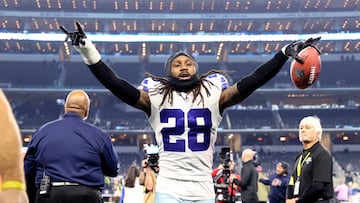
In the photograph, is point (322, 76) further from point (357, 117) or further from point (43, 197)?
point (43, 197)

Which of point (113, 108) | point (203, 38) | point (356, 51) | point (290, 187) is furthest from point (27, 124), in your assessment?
point (290, 187)

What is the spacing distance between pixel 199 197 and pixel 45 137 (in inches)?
57.1

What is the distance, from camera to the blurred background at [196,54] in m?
39.9

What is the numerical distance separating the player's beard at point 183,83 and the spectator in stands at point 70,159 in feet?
3.23

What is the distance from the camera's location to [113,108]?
4241cm

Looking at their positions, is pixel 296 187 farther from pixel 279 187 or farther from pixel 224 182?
pixel 279 187

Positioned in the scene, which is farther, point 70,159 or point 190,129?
point 70,159

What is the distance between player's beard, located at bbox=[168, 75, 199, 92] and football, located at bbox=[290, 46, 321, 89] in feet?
2.73

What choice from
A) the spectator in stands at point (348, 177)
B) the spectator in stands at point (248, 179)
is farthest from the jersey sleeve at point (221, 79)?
the spectator in stands at point (348, 177)

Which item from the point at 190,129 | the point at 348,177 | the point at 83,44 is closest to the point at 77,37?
the point at 83,44

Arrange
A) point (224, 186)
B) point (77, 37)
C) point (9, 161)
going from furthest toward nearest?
1. point (224, 186)
2. point (77, 37)
3. point (9, 161)

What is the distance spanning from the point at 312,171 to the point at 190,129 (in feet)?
5.66

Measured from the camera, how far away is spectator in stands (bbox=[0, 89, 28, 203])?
1870 mm

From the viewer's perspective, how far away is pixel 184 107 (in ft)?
11.8
